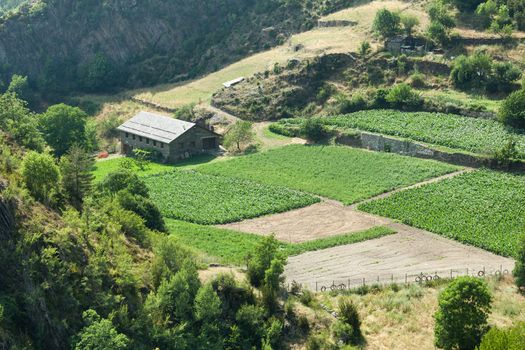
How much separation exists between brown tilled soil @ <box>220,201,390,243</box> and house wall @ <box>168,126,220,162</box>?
23105 millimetres

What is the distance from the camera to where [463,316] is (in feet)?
123

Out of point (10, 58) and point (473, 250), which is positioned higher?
point (10, 58)

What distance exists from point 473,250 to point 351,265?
9810 millimetres

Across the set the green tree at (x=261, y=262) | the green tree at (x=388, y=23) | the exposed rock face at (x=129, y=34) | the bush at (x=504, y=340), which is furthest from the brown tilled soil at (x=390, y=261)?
the exposed rock face at (x=129, y=34)

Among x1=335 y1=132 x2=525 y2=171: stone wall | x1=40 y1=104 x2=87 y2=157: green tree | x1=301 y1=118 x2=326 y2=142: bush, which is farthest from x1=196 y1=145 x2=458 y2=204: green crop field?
x1=40 y1=104 x2=87 y2=157: green tree

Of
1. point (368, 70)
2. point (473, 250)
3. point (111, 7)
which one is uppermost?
point (111, 7)

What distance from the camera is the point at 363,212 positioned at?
61.0 meters

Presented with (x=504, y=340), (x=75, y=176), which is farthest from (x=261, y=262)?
(x=504, y=340)

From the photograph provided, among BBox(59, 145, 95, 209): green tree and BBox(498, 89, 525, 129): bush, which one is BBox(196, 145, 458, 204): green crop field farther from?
BBox(59, 145, 95, 209): green tree

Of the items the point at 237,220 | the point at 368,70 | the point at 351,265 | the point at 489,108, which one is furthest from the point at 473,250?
the point at 368,70

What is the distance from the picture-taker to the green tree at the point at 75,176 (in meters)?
42.6

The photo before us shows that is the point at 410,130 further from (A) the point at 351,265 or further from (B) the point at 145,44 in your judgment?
(B) the point at 145,44

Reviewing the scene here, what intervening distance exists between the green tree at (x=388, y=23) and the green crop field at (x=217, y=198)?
35484 millimetres

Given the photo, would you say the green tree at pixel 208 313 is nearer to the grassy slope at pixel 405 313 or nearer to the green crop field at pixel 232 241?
the grassy slope at pixel 405 313
